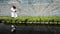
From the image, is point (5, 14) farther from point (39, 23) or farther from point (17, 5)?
point (39, 23)

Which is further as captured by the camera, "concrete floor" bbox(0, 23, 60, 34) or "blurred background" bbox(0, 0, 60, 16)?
"blurred background" bbox(0, 0, 60, 16)

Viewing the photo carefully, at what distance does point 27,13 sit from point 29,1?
1307 millimetres

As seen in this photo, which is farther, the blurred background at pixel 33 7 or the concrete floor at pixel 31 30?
the blurred background at pixel 33 7

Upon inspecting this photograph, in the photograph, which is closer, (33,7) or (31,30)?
(31,30)

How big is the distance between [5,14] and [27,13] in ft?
7.56

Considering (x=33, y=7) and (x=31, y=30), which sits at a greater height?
(x=33, y=7)

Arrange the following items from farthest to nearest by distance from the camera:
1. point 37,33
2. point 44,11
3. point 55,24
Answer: point 44,11 → point 55,24 → point 37,33

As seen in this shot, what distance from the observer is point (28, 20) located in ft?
55.1

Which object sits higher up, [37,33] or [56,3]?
[56,3]

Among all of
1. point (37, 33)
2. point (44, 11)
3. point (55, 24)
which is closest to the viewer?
point (37, 33)

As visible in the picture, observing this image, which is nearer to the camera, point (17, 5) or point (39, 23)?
point (39, 23)

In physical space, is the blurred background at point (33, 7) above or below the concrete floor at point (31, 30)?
above

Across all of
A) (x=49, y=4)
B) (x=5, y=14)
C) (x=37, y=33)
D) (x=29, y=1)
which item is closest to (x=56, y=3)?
(x=49, y=4)

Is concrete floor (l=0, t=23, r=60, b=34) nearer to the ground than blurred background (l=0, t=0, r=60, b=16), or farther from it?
nearer to the ground
